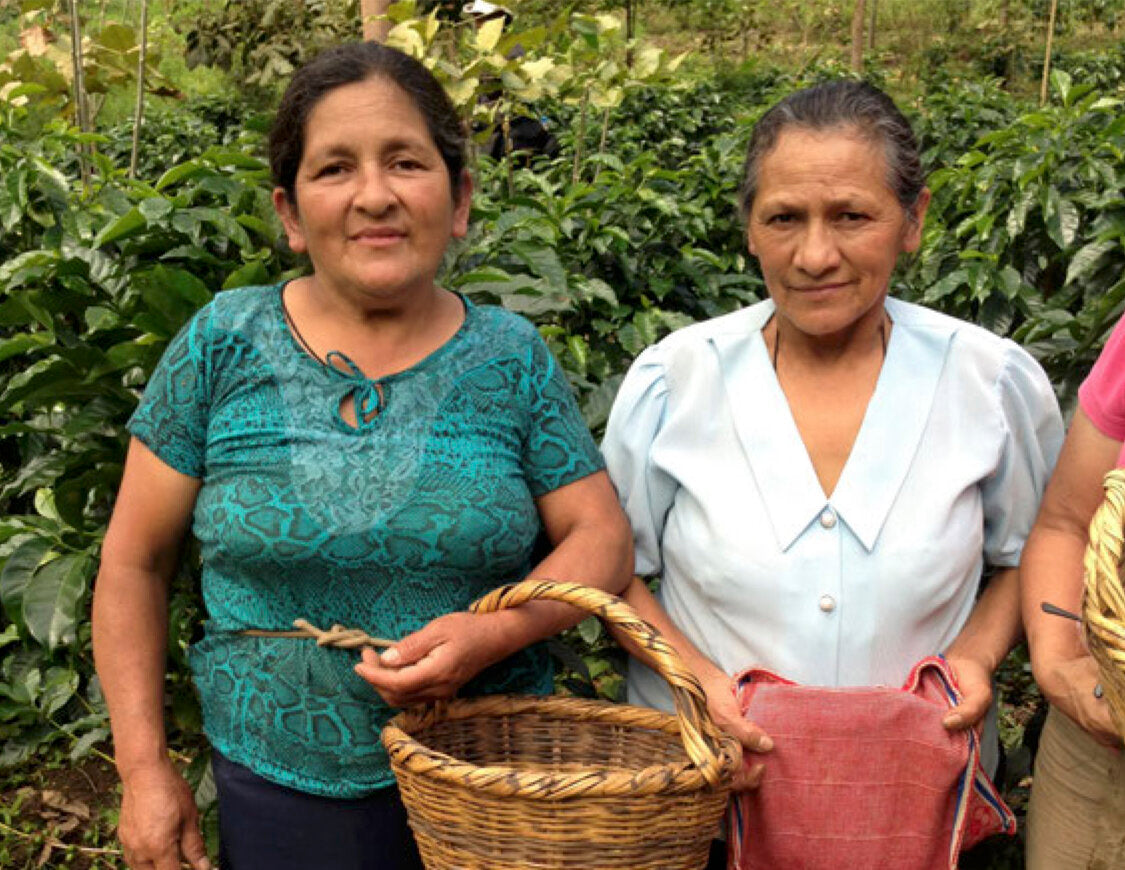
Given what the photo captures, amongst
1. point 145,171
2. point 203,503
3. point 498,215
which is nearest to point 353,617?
point 203,503

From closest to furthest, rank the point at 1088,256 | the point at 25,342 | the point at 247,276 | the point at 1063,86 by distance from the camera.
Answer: the point at 247,276 → the point at 25,342 → the point at 1088,256 → the point at 1063,86

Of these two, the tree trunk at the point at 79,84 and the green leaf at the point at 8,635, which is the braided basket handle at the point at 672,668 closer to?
the green leaf at the point at 8,635

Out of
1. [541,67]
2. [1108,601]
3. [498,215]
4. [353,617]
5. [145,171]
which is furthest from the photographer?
[145,171]

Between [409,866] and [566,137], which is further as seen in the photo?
[566,137]

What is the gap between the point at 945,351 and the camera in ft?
6.90

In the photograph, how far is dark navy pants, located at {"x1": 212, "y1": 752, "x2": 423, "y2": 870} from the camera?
6.57 feet

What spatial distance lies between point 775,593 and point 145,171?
6.73m

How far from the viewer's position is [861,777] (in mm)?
1920

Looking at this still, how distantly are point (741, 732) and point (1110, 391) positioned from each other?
678 millimetres

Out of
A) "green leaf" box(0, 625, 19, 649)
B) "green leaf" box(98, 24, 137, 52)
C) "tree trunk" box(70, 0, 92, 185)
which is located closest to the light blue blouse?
"green leaf" box(0, 625, 19, 649)

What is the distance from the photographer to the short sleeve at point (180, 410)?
196 centimetres

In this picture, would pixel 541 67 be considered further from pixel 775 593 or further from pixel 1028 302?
pixel 775 593

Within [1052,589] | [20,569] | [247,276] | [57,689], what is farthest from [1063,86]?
[57,689]

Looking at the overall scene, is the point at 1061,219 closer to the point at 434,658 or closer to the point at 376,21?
the point at 376,21
